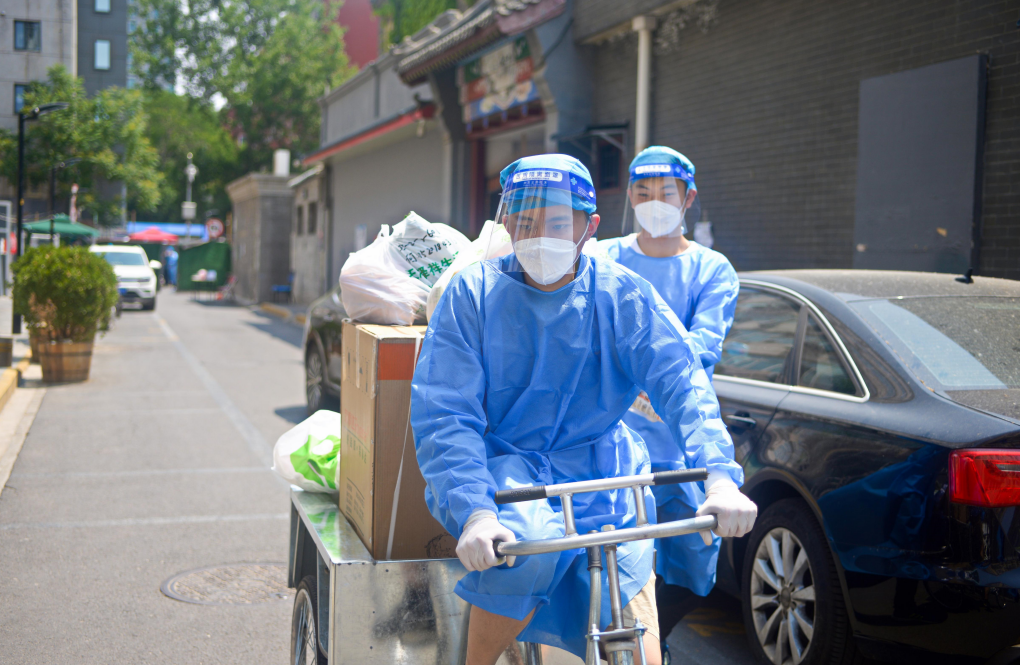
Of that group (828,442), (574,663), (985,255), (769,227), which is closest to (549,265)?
(574,663)

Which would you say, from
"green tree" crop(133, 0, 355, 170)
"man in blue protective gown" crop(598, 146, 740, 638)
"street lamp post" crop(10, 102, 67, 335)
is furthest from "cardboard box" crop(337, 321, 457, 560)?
"green tree" crop(133, 0, 355, 170)

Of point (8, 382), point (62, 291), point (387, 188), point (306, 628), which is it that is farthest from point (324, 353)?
point (387, 188)

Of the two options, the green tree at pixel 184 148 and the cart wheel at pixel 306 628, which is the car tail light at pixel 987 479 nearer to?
the cart wheel at pixel 306 628

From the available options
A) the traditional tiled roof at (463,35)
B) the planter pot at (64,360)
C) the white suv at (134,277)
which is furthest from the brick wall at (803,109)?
the white suv at (134,277)

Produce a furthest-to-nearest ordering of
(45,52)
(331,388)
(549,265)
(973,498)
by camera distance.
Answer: (45,52) → (331,388) → (973,498) → (549,265)

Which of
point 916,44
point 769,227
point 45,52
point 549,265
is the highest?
point 45,52

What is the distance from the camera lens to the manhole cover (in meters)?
4.69

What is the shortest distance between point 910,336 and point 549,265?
197 cm

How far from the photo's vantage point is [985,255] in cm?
787

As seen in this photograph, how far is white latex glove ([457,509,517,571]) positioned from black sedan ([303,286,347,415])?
736cm

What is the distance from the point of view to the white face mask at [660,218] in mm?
3756

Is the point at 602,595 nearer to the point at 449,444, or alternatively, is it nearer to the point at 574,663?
the point at 574,663

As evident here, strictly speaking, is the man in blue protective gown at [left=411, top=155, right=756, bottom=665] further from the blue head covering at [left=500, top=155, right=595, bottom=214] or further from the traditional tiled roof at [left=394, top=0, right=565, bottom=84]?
the traditional tiled roof at [left=394, top=0, right=565, bottom=84]

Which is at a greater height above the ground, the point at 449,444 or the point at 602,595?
the point at 449,444
